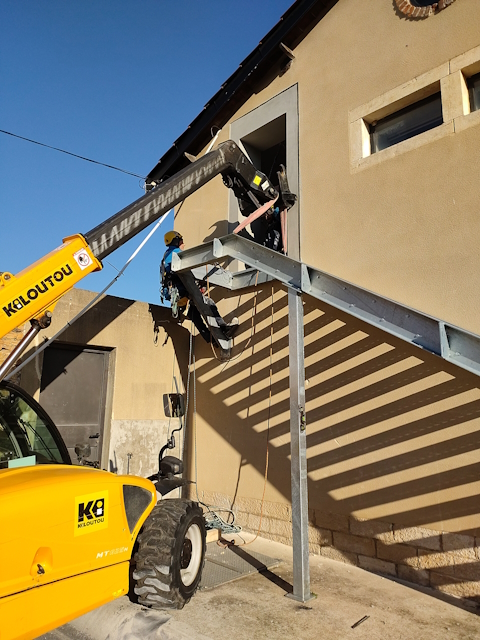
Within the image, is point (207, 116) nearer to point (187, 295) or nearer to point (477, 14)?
point (187, 295)

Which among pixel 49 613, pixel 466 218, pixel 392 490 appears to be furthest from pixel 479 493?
pixel 49 613

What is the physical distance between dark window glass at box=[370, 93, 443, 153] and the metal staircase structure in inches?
100.0

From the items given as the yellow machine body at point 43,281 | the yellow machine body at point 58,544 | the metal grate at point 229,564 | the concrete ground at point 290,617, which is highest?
the yellow machine body at point 43,281

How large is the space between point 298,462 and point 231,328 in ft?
11.5

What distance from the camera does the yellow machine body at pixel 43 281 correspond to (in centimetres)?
369

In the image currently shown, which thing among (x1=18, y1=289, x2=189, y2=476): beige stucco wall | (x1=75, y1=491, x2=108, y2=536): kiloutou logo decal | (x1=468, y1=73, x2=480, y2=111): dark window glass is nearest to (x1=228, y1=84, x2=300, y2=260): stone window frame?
(x1=18, y1=289, x2=189, y2=476): beige stucco wall

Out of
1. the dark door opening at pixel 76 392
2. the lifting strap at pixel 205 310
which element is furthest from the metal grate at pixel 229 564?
the lifting strap at pixel 205 310

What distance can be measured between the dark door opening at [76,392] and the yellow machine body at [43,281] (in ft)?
11.0

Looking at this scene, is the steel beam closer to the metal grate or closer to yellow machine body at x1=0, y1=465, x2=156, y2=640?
yellow machine body at x1=0, y1=465, x2=156, y2=640

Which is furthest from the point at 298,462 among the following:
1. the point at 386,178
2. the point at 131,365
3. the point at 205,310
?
the point at 131,365

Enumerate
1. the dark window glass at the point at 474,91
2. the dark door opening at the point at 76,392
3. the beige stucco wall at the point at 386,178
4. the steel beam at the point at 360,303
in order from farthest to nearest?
the dark door opening at the point at 76,392
the dark window glass at the point at 474,91
the beige stucco wall at the point at 386,178
the steel beam at the point at 360,303

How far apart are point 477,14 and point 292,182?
10.1 feet

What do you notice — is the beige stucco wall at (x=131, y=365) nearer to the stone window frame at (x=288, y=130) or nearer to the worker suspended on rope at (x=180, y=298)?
the worker suspended on rope at (x=180, y=298)

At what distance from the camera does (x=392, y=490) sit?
5.46 meters
